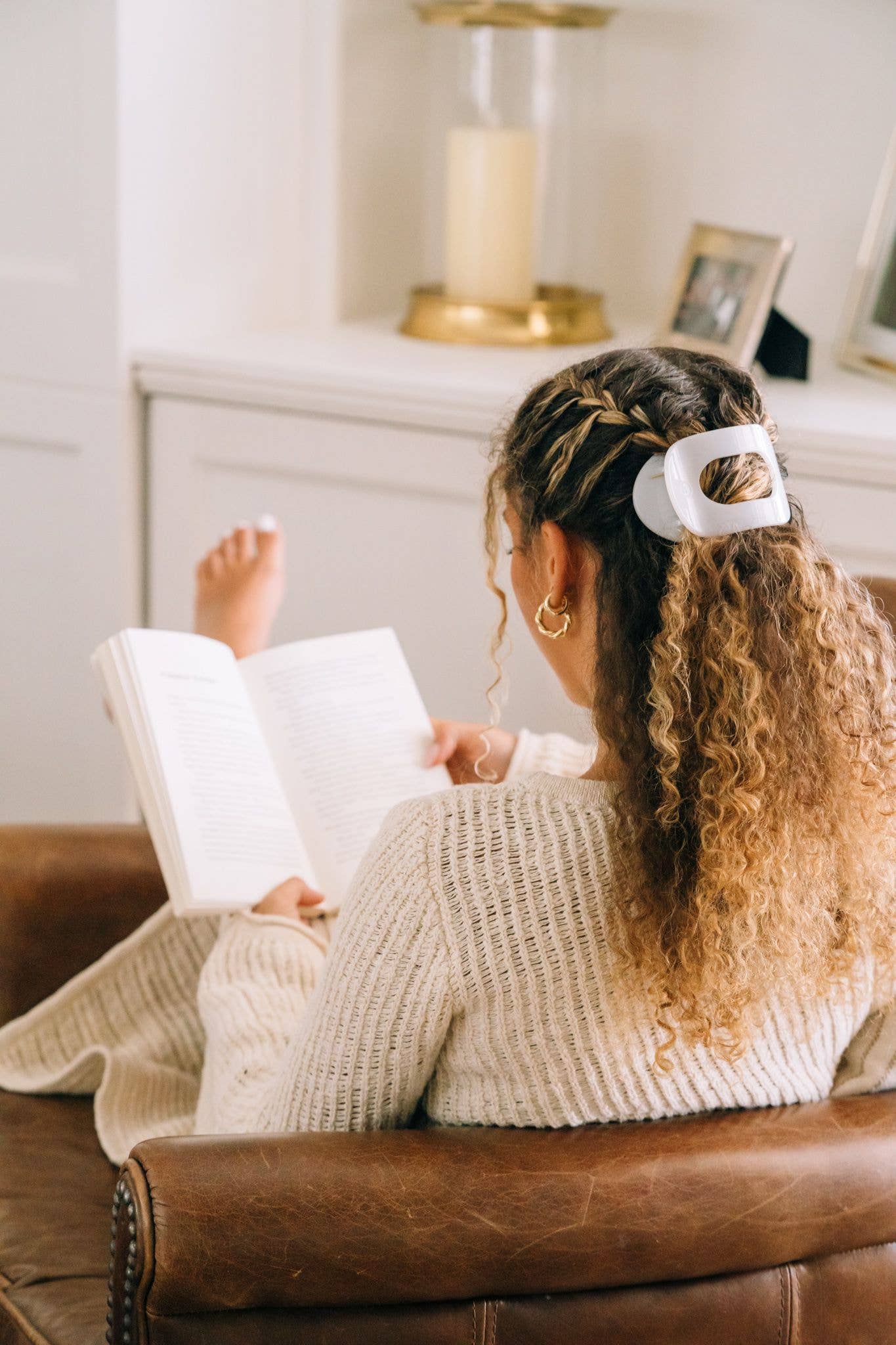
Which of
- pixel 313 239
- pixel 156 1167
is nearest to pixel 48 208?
pixel 313 239

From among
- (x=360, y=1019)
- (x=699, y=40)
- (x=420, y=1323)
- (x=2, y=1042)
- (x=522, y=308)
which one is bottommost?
(x=2, y=1042)

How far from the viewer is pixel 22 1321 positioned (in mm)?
932

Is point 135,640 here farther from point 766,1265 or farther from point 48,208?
point 48,208

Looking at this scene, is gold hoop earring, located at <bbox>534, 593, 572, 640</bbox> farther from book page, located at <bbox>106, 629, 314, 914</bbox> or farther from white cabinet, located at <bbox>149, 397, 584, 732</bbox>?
white cabinet, located at <bbox>149, 397, 584, 732</bbox>

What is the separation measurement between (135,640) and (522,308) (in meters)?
1.00

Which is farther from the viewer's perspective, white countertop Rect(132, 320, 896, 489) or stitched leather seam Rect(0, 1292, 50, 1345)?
white countertop Rect(132, 320, 896, 489)

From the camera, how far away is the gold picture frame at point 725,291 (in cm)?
178

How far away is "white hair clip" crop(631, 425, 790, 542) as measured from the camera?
0.77 m

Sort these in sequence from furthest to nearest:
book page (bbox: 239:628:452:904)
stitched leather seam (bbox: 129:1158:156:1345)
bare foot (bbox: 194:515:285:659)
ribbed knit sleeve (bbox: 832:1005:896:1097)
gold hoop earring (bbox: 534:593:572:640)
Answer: bare foot (bbox: 194:515:285:659) → book page (bbox: 239:628:452:904) → ribbed knit sleeve (bbox: 832:1005:896:1097) → gold hoop earring (bbox: 534:593:572:640) → stitched leather seam (bbox: 129:1158:156:1345)

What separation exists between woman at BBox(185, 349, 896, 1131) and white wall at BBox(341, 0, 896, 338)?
51.9 inches

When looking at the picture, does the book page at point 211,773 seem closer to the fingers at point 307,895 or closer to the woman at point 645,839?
the fingers at point 307,895

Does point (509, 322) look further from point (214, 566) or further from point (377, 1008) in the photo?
point (377, 1008)

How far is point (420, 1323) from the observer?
779 millimetres

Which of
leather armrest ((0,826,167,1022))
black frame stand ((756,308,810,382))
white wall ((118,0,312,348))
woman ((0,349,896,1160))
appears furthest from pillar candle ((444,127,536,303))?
woman ((0,349,896,1160))
